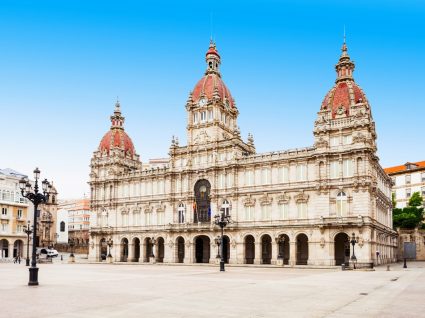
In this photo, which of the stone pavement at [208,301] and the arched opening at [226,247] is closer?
the stone pavement at [208,301]

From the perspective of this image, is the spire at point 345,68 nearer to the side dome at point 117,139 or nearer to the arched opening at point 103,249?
the side dome at point 117,139

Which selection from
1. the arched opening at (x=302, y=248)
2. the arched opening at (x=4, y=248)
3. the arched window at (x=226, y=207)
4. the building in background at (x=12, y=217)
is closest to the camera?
the arched opening at (x=302, y=248)

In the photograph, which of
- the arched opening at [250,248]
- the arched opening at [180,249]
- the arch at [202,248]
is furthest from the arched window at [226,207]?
the arched opening at [180,249]

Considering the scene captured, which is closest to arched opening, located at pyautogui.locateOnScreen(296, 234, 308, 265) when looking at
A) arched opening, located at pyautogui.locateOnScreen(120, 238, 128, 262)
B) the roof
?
arched opening, located at pyautogui.locateOnScreen(120, 238, 128, 262)

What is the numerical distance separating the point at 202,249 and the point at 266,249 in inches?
477

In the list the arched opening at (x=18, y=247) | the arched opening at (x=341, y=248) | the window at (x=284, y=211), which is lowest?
the arched opening at (x=18, y=247)

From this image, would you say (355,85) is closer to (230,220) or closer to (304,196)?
(304,196)

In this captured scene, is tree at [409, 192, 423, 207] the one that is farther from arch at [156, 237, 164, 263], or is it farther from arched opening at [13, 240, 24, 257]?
arched opening at [13, 240, 24, 257]

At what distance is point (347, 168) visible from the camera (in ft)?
220

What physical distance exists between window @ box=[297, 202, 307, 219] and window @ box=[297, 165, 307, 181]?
12.2ft

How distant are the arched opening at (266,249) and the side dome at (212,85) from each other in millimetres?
25561

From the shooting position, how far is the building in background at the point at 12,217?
323 feet

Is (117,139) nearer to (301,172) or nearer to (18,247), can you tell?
(18,247)

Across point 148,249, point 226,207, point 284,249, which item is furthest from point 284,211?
point 148,249
